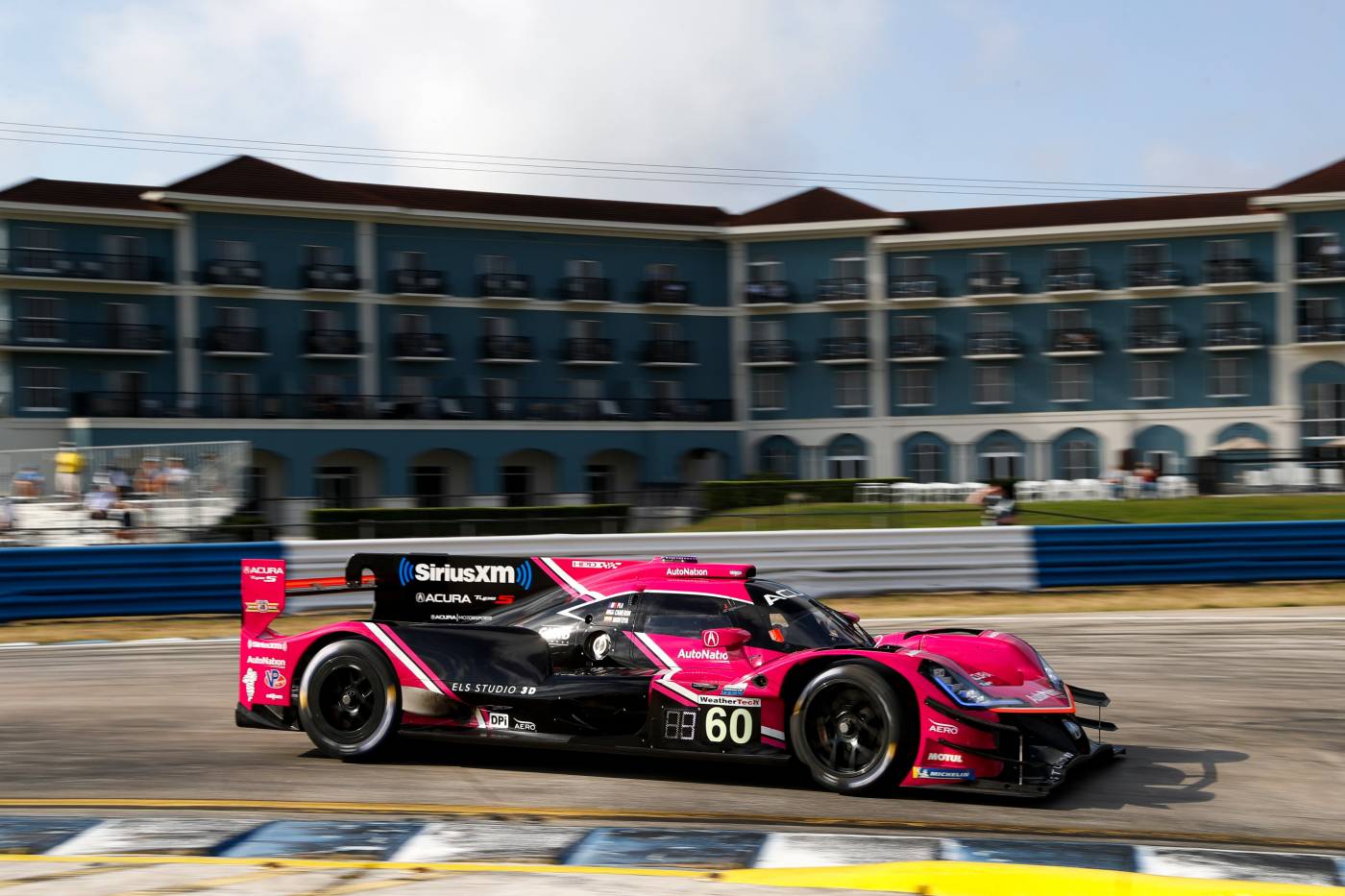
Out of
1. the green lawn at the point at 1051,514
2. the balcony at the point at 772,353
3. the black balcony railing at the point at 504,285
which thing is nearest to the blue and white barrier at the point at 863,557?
the green lawn at the point at 1051,514

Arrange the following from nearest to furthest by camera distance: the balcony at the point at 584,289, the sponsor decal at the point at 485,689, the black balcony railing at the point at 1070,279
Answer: the sponsor decal at the point at 485,689 < the black balcony railing at the point at 1070,279 < the balcony at the point at 584,289

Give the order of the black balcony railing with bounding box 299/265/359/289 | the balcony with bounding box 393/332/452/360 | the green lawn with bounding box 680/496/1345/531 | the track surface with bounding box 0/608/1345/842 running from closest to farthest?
the track surface with bounding box 0/608/1345/842 < the green lawn with bounding box 680/496/1345/531 < the black balcony railing with bounding box 299/265/359/289 < the balcony with bounding box 393/332/452/360

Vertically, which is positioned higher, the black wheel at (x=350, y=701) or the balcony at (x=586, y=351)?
the balcony at (x=586, y=351)

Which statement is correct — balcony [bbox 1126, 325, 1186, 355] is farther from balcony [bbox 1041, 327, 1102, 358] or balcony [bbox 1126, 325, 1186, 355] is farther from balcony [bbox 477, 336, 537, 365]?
balcony [bbox 477, 336, 537, 365]

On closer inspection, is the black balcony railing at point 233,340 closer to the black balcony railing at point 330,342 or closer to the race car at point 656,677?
the black balcony railing at point 330,342

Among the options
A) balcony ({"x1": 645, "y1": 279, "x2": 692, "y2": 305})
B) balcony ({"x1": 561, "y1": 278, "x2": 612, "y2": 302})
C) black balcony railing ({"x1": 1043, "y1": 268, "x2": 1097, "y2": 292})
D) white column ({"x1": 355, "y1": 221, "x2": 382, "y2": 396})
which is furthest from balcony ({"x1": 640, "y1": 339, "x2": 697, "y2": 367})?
black balcony railing ({"x1": 1043, "y1": 268, "x2": 1097, "y2": 292})

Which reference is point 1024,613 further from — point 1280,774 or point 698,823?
point 698,823

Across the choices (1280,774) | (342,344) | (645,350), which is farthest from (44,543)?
(645,350)

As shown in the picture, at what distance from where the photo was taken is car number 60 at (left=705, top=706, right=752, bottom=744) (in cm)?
723

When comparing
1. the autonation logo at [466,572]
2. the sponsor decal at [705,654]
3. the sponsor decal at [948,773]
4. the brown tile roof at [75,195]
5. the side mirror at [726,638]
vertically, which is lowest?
the sponsor decal at [948,773]

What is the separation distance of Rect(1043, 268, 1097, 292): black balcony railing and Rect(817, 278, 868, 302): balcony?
6787 mm

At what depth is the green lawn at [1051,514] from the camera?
20.7 metres

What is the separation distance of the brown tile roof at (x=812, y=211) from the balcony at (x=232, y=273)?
17.8m

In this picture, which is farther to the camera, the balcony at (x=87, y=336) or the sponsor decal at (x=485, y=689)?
the balcony at (x=87, y=336)
